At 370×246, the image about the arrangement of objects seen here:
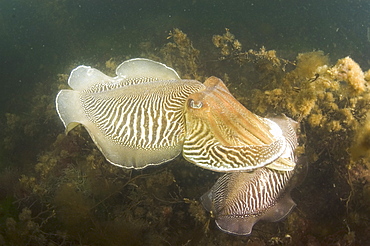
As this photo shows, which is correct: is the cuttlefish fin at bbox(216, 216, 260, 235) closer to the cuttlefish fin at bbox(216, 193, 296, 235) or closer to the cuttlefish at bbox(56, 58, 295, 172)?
the cuttlefish fin at bbox(216, 193, 296, 235)

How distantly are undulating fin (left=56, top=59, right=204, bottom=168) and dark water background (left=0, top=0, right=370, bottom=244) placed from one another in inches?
239

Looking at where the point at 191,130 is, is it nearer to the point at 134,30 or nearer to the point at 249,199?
the point at 249,199

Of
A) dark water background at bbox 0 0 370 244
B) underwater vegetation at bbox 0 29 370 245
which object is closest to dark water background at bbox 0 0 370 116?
dark water background at bbox 0 0 370 244

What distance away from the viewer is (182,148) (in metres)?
3.15

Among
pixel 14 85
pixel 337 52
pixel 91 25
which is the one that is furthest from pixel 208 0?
pixel 14 85

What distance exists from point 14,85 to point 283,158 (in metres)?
18.5

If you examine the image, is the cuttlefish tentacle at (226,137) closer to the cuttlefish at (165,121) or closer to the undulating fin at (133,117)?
the cuttlefish at (165,121)

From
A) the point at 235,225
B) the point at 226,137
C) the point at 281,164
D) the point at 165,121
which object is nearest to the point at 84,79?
the point at 165,121

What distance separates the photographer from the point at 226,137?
275 cm

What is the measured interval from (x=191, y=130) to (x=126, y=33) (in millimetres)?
17239

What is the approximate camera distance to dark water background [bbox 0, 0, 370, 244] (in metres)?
14.1

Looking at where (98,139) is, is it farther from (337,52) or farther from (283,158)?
(337,52)

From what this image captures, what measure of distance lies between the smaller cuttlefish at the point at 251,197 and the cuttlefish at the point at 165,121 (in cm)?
118

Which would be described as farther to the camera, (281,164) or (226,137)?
(281,164)
